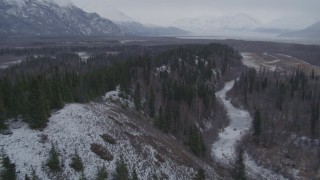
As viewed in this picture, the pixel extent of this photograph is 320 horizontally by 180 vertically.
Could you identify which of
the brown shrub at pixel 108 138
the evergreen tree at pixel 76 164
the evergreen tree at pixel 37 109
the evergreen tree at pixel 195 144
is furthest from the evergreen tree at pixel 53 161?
the evergreen tree at pixel 195 144

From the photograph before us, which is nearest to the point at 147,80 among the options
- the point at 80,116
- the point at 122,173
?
the point at 80,116

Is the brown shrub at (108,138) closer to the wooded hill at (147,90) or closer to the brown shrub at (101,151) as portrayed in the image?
the brown shrub at (101,151)

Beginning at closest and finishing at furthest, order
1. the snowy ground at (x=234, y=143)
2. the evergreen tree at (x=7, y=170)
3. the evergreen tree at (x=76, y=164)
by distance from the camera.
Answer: the evergreen tree at (x=7, y=170) < the evergreen tree at (x=76, y=164) < the snowy ground at (x=234, y=143)

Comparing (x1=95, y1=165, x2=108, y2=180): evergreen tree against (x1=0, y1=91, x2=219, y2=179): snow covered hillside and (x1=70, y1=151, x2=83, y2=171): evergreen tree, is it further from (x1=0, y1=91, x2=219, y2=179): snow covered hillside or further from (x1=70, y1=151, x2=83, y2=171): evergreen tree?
(x1=70, y1=151, x2=83, y2=171): evergreen tree

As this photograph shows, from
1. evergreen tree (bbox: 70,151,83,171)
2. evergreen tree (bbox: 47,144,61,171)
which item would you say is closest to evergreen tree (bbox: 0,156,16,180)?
evergreen tree (bbox: 47,144,61,171)

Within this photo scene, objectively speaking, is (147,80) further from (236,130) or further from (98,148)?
(98,148)

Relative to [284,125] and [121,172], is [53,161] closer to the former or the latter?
[121,172]
